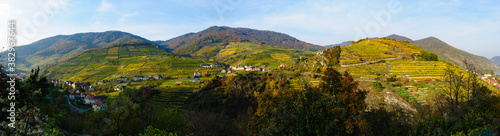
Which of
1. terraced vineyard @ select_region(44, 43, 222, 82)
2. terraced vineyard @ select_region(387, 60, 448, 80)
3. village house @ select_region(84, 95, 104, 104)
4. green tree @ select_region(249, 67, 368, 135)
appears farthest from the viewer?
terraced vineyard @ select_region(44, 43, 222, 82)

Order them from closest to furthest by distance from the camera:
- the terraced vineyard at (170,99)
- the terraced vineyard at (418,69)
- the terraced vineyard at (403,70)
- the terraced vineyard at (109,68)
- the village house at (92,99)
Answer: the terraced vineyard at (418,69), the terraced vineyard at (403,70), the terraced vineyard at (170,99), the village house at (92,99), the terraced vineyard at (109,68)

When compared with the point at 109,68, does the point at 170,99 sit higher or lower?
lower

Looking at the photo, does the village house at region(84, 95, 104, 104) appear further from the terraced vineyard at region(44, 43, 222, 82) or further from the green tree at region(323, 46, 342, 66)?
the green tree at region(323, 46, 342, 66)

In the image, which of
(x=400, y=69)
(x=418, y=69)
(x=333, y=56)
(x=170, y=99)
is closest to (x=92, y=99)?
(x=170, y=99)

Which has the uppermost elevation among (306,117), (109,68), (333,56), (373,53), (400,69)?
(373,53)

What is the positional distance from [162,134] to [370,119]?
17.9 m

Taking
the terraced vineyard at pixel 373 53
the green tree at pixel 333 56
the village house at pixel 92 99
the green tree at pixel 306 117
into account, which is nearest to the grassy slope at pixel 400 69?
the terraced vineyard at pixel 373 53

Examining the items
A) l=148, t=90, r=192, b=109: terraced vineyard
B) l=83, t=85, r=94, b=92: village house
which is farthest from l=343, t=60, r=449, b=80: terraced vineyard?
l=83, t=85, r=94, b=92: village house

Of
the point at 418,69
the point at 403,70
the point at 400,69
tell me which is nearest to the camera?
the point at 418,69

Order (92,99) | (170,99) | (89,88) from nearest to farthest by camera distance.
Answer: (170,99)
(92,99)
(89,88)

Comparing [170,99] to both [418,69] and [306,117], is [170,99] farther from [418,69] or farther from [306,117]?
[418,69]

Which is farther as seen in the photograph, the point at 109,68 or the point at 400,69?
the point at 109,68

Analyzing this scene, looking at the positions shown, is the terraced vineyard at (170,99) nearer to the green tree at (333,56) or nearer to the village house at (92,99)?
the village house at (92,99)

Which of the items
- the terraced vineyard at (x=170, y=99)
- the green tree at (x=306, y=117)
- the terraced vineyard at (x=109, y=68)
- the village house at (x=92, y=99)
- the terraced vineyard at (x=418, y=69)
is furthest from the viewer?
the terraced vineyard at (x=109, y=68)
